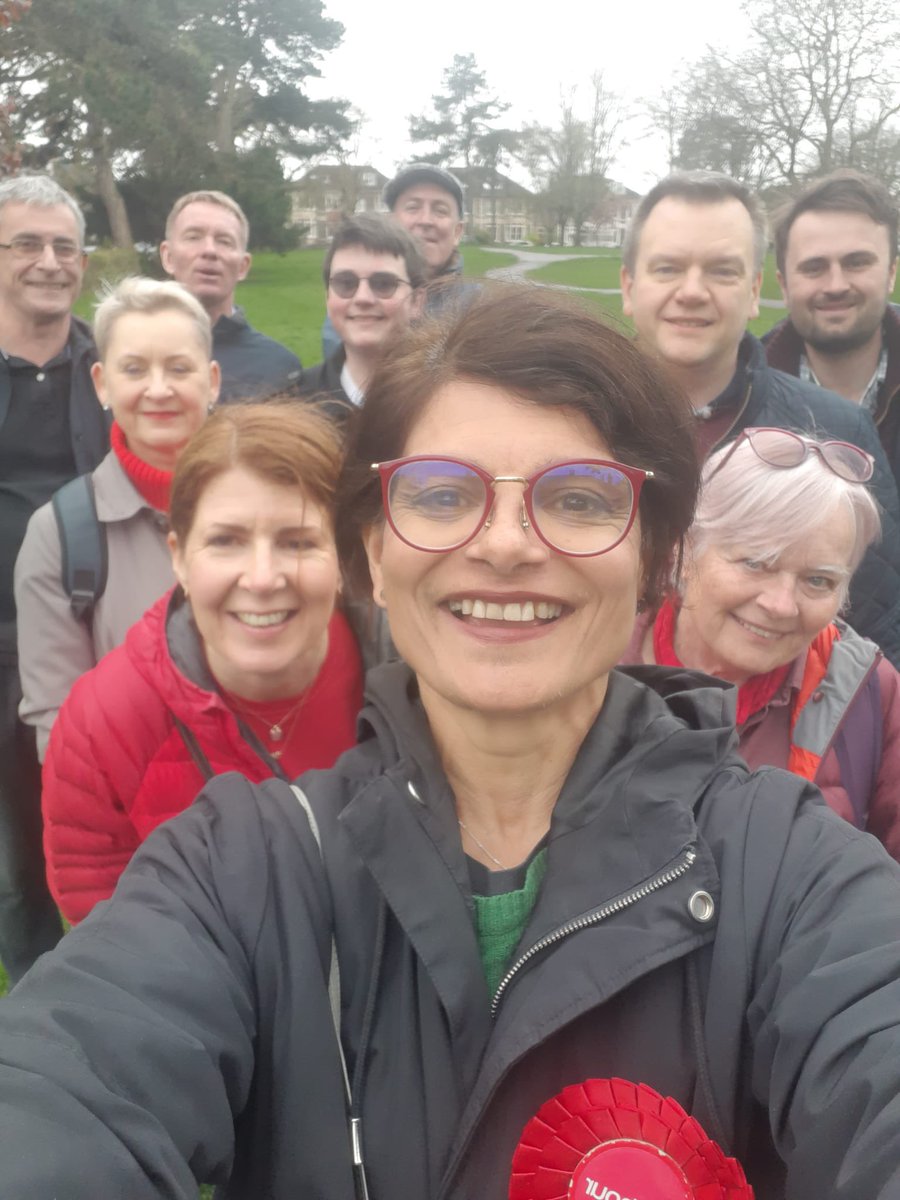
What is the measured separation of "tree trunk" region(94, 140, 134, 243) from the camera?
25.0m

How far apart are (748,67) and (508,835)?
2593cm

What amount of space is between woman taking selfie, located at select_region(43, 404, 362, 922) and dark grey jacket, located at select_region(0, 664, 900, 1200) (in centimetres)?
72

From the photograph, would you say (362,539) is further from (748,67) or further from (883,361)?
(748,67)

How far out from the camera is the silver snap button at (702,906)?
55.4 inches

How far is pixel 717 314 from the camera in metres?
3.38

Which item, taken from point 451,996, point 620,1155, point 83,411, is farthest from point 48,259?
point 620,1155

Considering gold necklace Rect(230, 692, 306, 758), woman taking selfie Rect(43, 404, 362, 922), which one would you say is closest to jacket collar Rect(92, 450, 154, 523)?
woman taking selfie Rect(43, 404, 362, 922)

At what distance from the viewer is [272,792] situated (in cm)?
162

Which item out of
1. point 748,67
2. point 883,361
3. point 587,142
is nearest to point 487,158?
point 587,142

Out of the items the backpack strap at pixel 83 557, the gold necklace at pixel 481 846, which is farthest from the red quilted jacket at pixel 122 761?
the gold necklace at pixel 481 846

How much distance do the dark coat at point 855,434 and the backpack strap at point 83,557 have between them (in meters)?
1.98

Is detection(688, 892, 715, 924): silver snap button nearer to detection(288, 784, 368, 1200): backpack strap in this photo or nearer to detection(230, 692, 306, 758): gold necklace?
detection(288, 784, 368, 1200): backpack strap

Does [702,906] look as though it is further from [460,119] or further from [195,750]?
[460,119]

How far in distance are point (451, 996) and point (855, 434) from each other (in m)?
2.54
